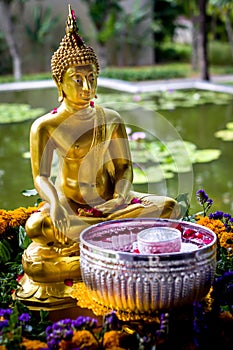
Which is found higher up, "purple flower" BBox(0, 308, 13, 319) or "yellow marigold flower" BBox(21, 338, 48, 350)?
"purple flower" BBox(0, 308, 13, 319)

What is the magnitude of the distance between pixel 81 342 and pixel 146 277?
0.21 meters

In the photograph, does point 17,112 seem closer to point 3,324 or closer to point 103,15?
point 103,15

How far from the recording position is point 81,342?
4.55 feet

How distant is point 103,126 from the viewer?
1.85 metres

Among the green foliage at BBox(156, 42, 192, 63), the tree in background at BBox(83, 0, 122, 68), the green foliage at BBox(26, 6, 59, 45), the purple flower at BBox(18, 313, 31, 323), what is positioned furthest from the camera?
the green foliage at BBox(156, 42, 192, 63)

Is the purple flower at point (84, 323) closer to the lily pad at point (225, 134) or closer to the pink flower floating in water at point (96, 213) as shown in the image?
the pink flower floating in water at point (96, 213)

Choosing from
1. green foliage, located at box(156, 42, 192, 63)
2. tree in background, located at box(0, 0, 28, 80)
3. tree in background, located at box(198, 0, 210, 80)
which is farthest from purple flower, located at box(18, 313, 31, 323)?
green foliage, located at box(156, 42, 192, 63)

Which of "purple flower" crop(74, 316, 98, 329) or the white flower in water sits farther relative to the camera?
the white flower in water

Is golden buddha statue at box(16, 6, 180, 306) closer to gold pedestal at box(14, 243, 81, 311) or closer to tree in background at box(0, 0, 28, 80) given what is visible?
gold pedestal at box(14, 243, 81, 311)

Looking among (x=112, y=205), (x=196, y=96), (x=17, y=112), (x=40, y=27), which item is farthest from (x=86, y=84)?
(x=40, y=27)

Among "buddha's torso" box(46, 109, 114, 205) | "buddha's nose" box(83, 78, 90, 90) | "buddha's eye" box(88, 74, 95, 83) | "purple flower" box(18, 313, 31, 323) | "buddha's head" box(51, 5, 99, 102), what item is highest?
"buddha's head" box(51, 5, 99, 102)

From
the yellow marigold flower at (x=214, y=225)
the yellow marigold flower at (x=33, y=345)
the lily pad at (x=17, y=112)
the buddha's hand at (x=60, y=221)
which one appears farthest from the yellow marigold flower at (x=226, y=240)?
the lily pad at (x=17, y=112)

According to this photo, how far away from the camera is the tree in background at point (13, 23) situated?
1010 cm

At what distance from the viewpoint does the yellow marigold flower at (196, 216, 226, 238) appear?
6.40 feet
